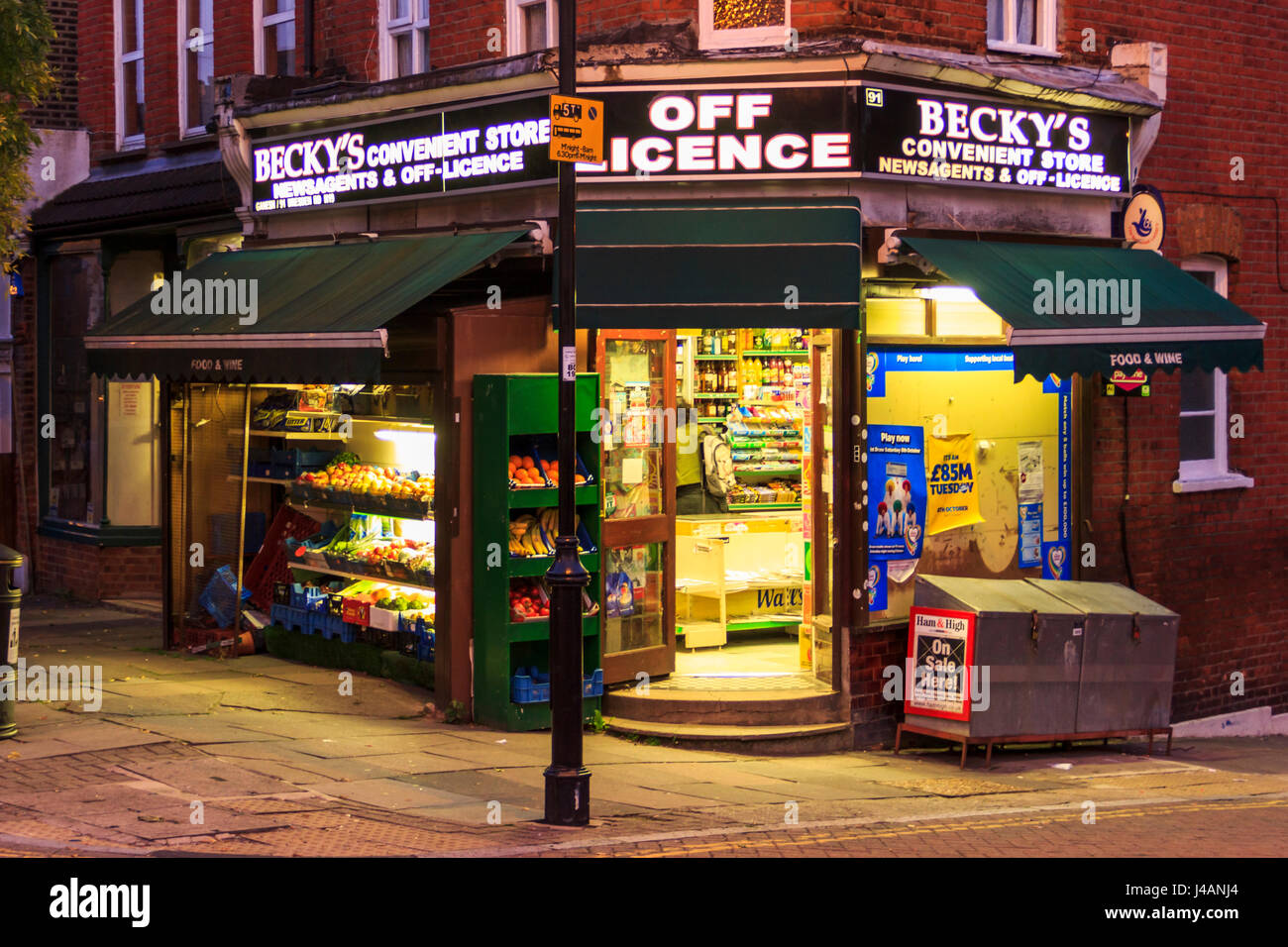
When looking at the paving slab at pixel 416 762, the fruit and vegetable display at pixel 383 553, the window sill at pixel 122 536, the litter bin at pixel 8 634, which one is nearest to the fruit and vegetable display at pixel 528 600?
the fruit and vegetable display at pixel 383 553

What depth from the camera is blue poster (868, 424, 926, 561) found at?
1238cm

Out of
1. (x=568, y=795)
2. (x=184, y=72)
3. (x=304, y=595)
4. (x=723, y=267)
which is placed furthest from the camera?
(x=184, y=72)

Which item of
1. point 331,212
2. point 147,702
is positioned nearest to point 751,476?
point 331,212

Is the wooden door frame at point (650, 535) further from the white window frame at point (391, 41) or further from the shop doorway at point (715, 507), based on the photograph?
the white window frame at point (391, 41)

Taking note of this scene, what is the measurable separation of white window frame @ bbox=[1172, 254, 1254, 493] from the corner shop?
5.22 feet

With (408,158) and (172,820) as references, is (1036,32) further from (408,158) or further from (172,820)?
(172,820)

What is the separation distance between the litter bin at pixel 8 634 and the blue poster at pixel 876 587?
20.5ft

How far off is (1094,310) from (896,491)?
6.77 feet

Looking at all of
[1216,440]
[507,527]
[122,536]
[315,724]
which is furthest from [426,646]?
[1216,440]

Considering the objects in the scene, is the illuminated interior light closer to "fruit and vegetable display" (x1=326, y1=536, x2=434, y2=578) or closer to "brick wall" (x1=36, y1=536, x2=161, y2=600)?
"fruit and vegetable display" (x1=326, y1=536, x2=434, y2=578)

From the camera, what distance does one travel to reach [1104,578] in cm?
1393

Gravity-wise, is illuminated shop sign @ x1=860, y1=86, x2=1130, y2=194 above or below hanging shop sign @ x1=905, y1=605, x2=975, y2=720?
above

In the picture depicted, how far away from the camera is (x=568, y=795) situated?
30.2 feet

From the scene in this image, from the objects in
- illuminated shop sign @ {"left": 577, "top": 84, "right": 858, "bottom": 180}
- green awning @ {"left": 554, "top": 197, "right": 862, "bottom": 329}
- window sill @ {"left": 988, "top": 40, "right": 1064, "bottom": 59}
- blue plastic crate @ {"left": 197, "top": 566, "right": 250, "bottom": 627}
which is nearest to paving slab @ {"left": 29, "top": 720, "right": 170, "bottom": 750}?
blue plastic crate @ {"left": 197, "top": 566, "right": 250, "bottom": 627}
